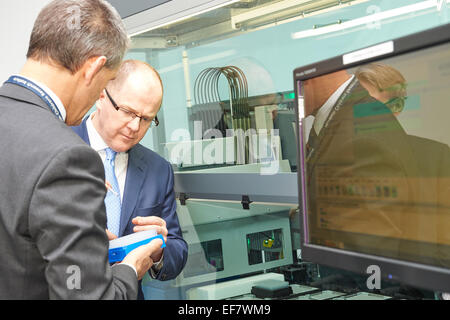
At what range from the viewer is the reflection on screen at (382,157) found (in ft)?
2.61

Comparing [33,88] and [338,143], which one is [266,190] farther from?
[33,88]

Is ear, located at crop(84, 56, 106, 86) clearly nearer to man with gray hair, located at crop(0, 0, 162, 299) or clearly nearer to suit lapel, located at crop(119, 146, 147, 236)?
man with gray hair, located at crop(0, 0, 162, 299)

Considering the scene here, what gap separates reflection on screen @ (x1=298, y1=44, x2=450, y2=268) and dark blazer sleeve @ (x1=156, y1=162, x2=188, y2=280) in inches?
26.9

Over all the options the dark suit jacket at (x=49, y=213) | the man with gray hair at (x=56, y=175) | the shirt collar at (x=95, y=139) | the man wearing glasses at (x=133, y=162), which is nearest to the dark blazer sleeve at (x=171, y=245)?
the man wearing glasses at (x=133, y=162)

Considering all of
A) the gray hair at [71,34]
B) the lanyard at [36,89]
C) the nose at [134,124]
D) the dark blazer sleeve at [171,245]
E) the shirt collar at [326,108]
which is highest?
the gray hair at [71,34]

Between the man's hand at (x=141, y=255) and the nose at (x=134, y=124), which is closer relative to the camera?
the man's hand at (x=141, y=255)

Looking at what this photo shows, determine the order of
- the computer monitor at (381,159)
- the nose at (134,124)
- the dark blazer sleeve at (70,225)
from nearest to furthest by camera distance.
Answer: the computer monitor at (381,159), the dark blazer sleeve at (70,225), the nose at (134,124)

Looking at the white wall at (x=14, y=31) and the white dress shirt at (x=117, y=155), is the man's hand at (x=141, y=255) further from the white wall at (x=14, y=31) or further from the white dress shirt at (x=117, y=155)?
the white wall at (x=14, y=31)

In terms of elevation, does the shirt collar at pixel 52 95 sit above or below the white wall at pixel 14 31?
below

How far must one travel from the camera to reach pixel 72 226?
894mm

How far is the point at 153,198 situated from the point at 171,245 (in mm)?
165

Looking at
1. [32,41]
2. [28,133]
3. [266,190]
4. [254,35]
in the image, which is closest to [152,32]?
[254,35]

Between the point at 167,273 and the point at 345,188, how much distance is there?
83 centimetres

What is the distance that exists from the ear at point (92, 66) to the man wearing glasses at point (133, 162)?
49 centimetres
